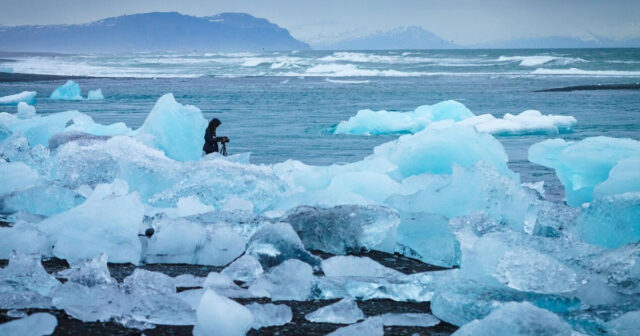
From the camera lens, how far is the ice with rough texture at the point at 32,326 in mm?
2320

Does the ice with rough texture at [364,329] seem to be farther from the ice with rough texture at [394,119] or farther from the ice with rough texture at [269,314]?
the ice with rough texture at [394,119]

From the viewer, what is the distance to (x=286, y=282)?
10.5 feet

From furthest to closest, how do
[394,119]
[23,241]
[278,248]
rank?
[394,119] → [23,241] → [278,248]

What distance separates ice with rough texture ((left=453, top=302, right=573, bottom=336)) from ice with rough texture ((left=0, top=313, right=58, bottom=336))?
4.76 feet

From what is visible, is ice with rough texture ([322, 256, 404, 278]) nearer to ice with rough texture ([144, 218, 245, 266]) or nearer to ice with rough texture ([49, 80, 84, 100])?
ice with rough texture ([144, 218, 245, 266])

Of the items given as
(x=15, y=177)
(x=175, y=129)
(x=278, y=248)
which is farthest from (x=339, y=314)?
(x=175, y=129)

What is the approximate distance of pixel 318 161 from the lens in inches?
387

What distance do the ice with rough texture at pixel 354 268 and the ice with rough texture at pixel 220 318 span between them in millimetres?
990

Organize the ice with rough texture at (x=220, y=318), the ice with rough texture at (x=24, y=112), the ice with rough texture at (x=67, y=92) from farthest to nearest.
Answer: the ice with rough texture at (x=67, y=92), the ice with rough texture at (x=24, y=112), the ice with rough texture at (x=220, y=318)

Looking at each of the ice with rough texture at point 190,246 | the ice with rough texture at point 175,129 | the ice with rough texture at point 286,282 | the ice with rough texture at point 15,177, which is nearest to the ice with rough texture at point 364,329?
the ice with rough texture at point 286,282

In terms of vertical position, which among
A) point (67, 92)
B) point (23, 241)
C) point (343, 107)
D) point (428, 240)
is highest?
point (67, 92)

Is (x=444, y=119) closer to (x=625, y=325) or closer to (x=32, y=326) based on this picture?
(x=625, y=325)

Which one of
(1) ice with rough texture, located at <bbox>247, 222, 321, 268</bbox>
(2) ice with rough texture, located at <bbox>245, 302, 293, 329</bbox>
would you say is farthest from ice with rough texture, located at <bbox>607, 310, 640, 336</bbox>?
(1) ice with rough texture, located at <bbox>247, 222, 321, 268</bbox>

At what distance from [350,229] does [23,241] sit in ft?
6.04
